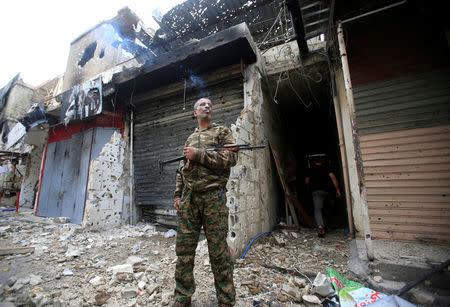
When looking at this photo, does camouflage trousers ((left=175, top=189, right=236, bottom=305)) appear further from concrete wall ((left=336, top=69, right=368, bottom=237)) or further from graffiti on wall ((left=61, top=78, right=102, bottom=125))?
graffiti on wall ((left=61, top=78, right=102, bottom=125))

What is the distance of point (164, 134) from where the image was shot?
5.48 meters

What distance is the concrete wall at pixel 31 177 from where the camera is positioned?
908 cm

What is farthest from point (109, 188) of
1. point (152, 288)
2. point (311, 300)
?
point (311, 300)

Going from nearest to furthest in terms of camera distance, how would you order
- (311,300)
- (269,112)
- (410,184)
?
1. (311,300)
2. (410,184)
3. (269,112)

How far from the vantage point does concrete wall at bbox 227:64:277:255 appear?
304 centimetres

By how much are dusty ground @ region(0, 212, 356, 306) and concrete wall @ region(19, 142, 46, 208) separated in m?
6.29

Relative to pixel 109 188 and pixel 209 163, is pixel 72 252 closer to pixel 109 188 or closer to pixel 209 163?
pixel 109 188

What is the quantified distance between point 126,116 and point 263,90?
14.6 ft

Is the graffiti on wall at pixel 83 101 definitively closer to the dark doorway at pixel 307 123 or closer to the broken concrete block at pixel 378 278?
the dark doorway at pixel 307 123

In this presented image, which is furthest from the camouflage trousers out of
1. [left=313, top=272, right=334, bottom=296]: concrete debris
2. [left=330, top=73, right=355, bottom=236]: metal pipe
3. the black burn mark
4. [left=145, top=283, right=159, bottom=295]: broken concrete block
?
the black burn mark

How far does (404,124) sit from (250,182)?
300 cm

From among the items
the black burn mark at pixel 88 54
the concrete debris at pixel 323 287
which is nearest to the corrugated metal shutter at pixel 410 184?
the concrete debris at pixel 323 287

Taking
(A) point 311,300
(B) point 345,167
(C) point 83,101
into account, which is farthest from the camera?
(C) point 83,101

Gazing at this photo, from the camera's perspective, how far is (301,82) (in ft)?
17.0
